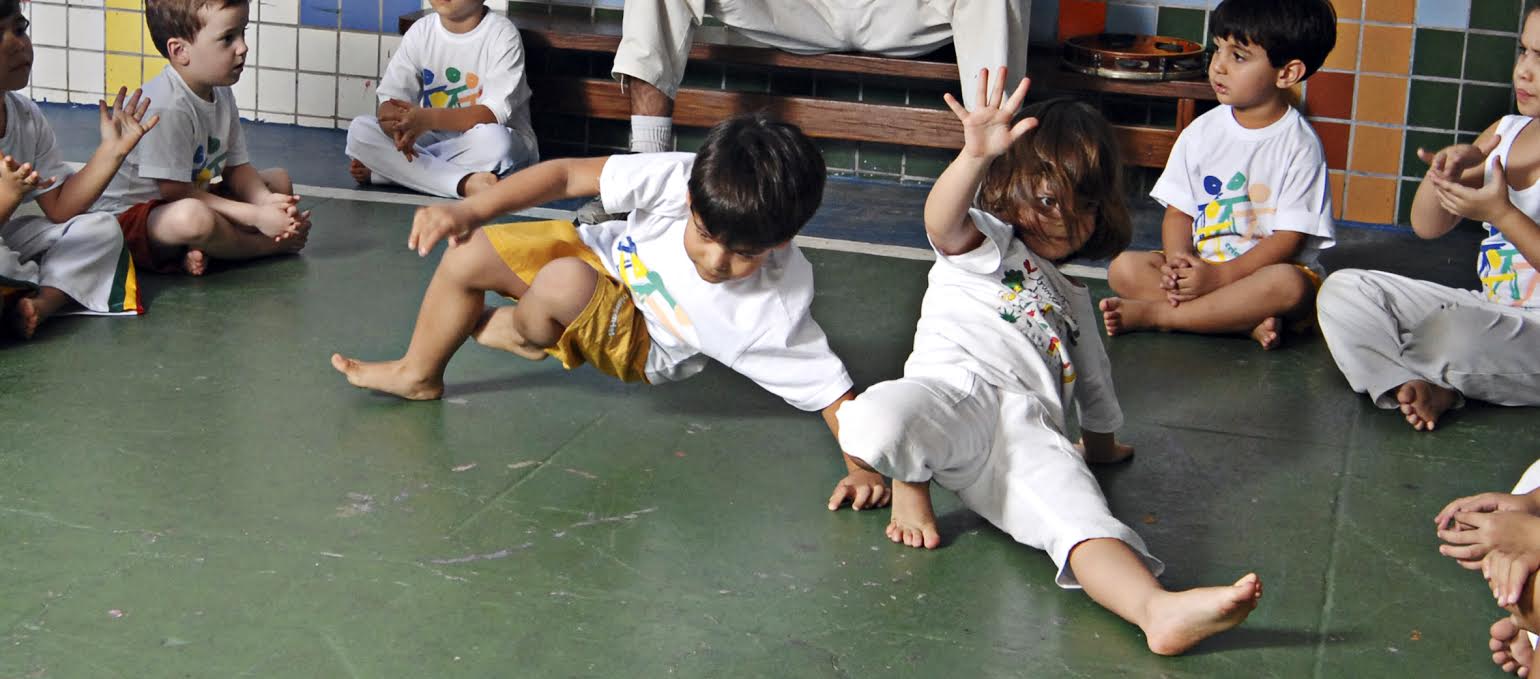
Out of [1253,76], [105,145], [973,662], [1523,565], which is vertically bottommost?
[973,662]

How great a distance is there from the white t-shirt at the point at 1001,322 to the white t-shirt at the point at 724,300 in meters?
0.18

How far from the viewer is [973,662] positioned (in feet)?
5.51

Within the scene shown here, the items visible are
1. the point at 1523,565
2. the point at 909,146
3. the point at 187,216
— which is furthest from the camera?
the point at 909,146

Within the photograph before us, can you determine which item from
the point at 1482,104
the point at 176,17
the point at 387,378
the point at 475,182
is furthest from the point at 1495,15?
the point at 176,17

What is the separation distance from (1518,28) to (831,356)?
8.78 ft

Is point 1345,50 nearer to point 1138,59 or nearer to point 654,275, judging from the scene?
point 1138,59

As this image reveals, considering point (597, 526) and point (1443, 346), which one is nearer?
point (597, 526)

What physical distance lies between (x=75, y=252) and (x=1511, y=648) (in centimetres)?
Result: 237

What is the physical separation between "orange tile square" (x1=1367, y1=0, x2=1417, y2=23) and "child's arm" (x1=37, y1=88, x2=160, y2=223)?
Answer: 118 inches

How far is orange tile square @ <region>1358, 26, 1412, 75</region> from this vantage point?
4.05 metres

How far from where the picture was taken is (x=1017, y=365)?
2.04 meters

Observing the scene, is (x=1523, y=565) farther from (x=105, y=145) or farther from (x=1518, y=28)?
(x=1518, y=28)

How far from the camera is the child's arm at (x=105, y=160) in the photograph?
2744 mm

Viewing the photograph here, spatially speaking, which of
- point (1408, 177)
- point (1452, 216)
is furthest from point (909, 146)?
point (1452, 216)
